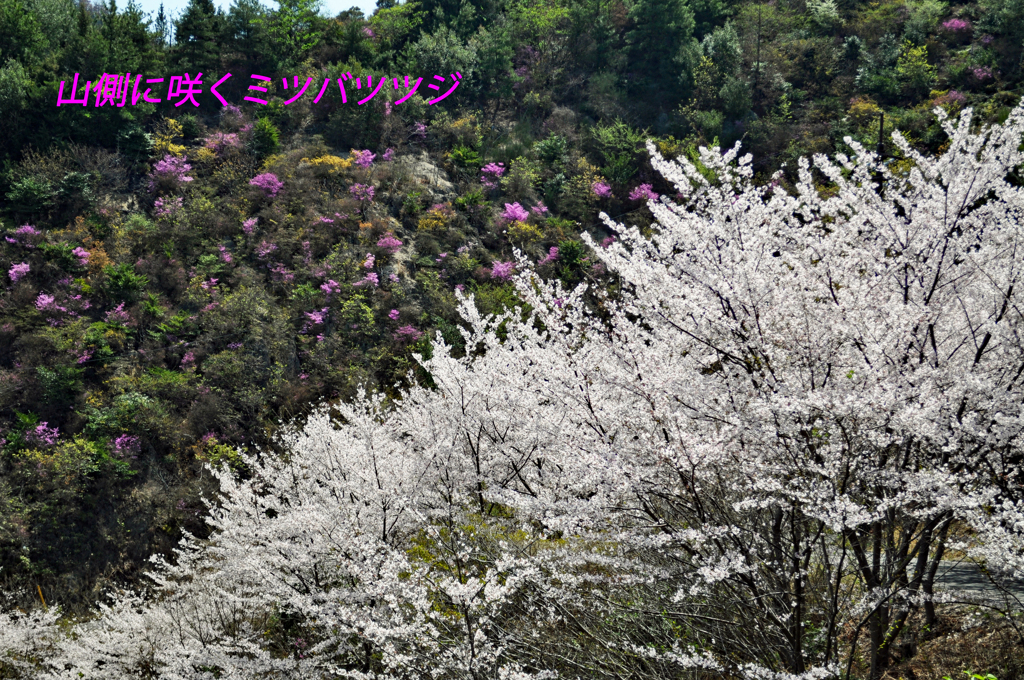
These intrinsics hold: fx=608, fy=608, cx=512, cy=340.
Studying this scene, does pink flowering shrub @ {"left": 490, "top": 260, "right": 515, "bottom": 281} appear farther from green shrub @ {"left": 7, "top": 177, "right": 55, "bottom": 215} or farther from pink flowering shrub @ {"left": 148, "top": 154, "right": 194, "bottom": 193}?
green shrub @ {"left": 7, "top": 177, "right": 55, "bottom": 215}

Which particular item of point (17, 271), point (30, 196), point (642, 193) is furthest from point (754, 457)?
point (30, 196)

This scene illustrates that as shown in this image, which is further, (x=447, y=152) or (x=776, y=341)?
(x=447, y=152)

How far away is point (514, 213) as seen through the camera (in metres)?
18.1

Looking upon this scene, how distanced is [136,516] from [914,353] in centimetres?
1387

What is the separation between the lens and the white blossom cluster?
10.1 feet

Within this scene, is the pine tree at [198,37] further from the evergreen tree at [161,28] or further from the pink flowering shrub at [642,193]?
the pink flowering shrub at [642,193]

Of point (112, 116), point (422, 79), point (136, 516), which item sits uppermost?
point (422, 79)

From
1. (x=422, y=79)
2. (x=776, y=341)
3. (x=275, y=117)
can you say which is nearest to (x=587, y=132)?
(x=422, y=79)

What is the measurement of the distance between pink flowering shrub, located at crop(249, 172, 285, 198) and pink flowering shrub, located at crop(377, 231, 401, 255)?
421cm

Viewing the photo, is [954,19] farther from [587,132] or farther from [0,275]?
[0,275]

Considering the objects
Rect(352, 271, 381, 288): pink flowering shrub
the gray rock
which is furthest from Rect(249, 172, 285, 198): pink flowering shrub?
Rect(352, 271, 381, 288): pink flowering shrub

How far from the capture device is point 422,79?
2231cm

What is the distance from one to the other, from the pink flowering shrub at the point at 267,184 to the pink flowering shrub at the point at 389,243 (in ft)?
13.8

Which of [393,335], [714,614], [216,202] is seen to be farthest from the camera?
[216,202]
